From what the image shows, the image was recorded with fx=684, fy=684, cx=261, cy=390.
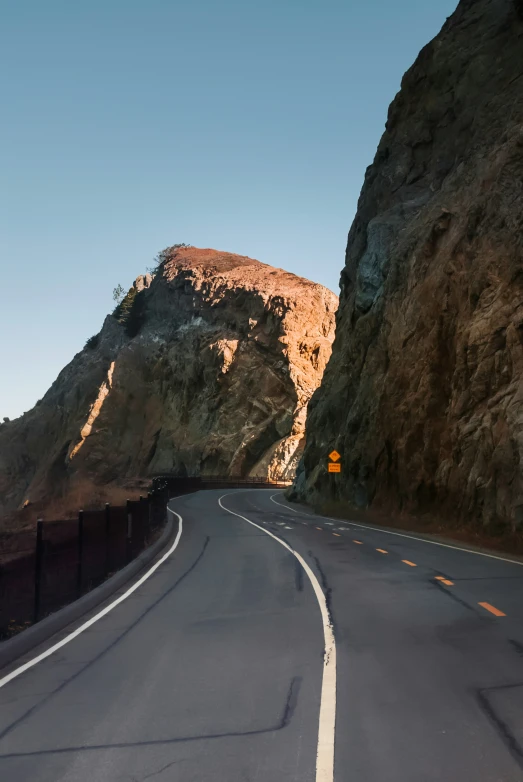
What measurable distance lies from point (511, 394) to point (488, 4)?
27.4 meters

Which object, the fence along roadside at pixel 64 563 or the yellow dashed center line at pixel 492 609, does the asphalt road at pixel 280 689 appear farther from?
the fence along roadside at pixel 64 563

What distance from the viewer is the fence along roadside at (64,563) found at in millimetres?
8722

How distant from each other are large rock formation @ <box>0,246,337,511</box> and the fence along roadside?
2416 inches

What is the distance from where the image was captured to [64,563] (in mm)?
10781

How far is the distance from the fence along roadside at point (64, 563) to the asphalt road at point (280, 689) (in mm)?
794

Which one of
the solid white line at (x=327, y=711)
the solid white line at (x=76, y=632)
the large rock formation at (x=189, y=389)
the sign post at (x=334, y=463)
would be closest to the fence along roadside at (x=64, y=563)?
the solid white line at (x=76, y=632)

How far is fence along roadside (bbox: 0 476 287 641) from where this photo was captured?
872cm

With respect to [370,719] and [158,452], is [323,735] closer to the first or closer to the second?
[370,719]

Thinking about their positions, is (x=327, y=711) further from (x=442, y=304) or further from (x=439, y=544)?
(x=442, y=304)

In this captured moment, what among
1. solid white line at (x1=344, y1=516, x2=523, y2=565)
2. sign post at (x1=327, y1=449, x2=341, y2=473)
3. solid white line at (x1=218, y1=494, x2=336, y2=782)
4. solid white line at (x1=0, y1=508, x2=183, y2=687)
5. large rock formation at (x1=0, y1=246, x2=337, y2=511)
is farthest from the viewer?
large rock formation at (x1=0, y1=246, x2=337, y2=511)

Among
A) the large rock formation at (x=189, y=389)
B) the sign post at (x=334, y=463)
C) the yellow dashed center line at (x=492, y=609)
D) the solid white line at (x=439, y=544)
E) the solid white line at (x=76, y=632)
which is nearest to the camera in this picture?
the solid white line at (x=76, y=632)

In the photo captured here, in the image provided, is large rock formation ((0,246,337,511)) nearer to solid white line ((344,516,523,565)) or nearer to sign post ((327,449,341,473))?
sign post ((327,449,341,473))

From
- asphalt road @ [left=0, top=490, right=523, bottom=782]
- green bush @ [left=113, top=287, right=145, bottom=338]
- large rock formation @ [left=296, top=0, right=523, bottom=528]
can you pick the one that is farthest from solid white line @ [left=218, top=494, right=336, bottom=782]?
green bush @ [left=113, top=287, right=145, bottom=338]

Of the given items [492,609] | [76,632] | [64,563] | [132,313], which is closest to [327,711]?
[76,632]
